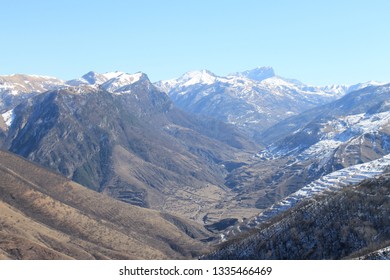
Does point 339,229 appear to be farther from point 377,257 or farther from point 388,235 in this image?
point 377,257
